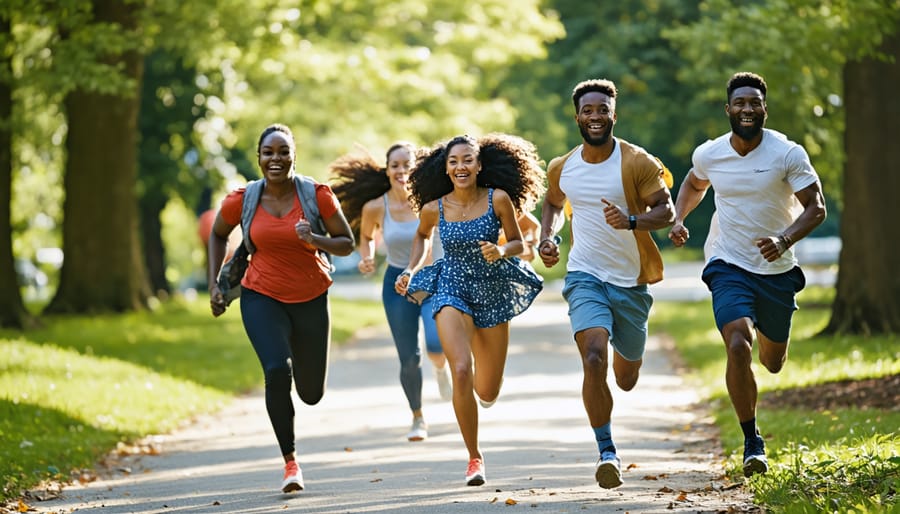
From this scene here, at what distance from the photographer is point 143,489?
33.3ft

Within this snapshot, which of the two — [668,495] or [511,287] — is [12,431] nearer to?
[511,287]

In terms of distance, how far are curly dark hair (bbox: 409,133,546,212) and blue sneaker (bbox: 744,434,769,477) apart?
2.27 meters

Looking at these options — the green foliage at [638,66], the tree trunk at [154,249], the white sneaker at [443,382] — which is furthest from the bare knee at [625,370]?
the tree trunk at [154,249]

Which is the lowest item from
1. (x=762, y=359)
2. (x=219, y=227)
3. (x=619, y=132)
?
(x=762, y=359)

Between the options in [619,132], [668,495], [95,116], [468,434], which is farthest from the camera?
[619,132]

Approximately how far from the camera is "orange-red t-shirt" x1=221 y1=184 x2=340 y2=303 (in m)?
9.70

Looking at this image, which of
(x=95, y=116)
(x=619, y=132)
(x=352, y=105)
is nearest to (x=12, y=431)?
(x=95, y=116)

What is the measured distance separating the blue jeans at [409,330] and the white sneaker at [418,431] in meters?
0.11

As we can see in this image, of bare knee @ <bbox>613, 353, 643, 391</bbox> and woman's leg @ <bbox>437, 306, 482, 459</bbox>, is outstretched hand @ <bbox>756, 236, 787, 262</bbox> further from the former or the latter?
woman's leg @ <bbox>437, 306, 482, 459</bbox>

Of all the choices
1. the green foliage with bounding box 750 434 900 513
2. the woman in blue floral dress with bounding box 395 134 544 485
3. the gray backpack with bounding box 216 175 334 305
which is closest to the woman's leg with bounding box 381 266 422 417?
the woman in blue floral dress with bounding box 395 134 544 485

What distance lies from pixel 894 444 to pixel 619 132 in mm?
22693

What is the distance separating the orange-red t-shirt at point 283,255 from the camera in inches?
382

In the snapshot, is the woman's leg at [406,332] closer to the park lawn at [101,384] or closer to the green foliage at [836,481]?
the park lawn at [101,384]

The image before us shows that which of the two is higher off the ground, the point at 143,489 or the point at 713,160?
the point at 713,160
